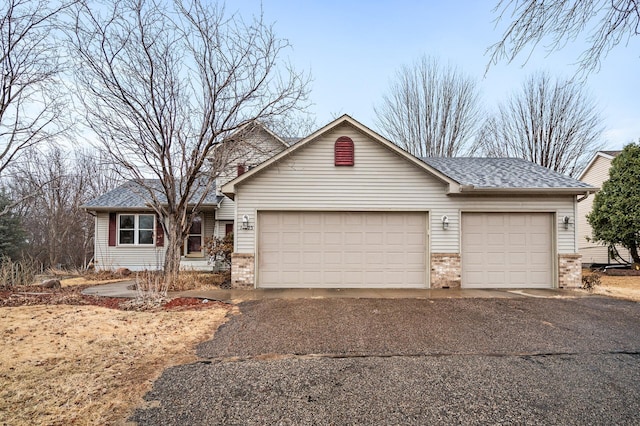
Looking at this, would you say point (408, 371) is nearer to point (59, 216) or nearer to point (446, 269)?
point (446, 269)

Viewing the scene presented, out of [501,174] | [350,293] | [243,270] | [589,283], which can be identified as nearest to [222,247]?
[243,270]

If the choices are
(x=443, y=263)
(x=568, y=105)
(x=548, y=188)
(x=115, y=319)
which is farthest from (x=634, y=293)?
(x=568, y=105)

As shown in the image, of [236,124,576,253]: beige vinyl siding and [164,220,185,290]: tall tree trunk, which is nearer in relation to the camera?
[236,124,576,253]: beige vinyl siding

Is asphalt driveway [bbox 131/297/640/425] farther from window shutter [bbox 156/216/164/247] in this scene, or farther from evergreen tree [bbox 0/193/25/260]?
evergreen tree [bbox 0/193/25/260]

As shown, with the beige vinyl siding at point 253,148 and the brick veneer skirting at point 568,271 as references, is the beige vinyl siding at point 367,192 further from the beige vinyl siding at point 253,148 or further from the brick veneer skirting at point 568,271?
the beige vinyl siding at point 253,148

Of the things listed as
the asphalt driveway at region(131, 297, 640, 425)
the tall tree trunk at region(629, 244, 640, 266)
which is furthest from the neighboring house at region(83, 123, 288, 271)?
the tall tree trunk at region(629, 244, 640, 266)

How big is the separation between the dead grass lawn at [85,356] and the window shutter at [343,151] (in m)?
5.04

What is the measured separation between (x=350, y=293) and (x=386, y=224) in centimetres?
222

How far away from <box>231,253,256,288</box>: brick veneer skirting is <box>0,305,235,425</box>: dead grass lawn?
2.45m

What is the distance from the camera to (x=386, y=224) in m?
10.1

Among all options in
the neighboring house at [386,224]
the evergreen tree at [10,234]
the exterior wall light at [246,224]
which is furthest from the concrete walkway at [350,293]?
the evergreen tree at [10,234]

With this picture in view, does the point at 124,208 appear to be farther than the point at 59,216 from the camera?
No

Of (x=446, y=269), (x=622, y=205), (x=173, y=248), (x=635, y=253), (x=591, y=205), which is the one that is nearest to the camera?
(x=446, y=269)

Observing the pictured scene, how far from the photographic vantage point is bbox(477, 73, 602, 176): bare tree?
20.4 meters
